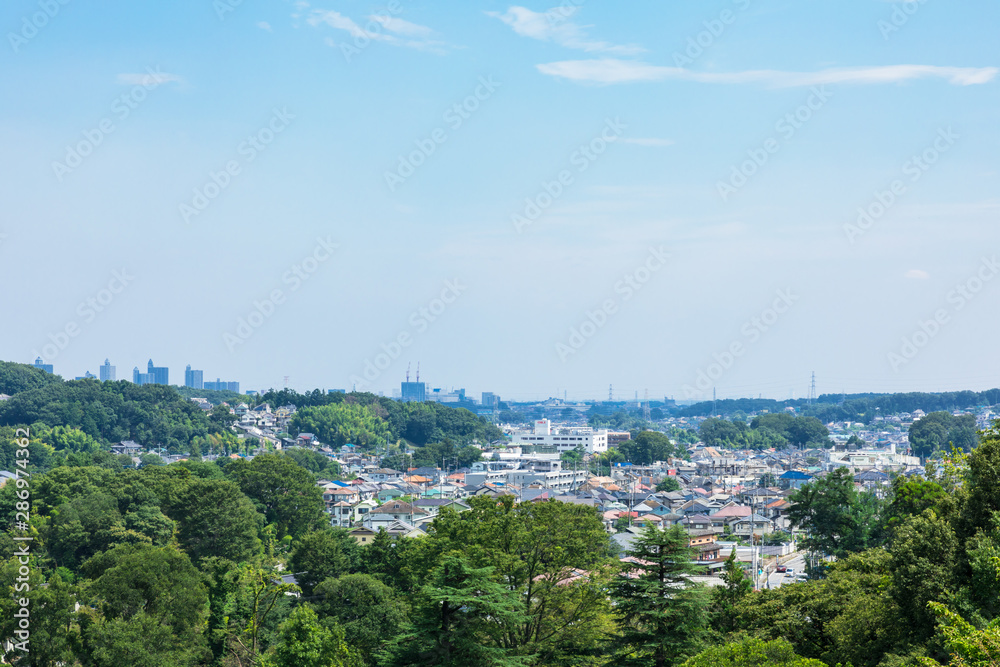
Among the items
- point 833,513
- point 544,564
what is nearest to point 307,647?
point 544,564

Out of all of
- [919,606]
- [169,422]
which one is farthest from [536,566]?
[169,422]

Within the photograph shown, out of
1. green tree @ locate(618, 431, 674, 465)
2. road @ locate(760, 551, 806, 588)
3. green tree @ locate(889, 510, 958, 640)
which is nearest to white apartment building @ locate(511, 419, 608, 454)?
green tree @ locate(618, 431, 674, 465)

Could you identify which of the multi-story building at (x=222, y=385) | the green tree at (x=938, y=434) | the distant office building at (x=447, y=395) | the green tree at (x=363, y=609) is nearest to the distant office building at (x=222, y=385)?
the multi-story building at (x=222, y=385)

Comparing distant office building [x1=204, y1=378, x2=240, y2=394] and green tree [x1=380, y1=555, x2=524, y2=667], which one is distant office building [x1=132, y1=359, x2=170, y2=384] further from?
green tree [x1=380, y1=555, x2=524, y2=667]

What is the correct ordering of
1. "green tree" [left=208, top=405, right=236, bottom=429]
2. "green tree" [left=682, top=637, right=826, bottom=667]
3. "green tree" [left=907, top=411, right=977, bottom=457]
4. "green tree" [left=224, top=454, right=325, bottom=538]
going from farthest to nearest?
"green tree" [left=907, top=411, right=977, bottom=457] < "green tree" [left=208, top=405, right=236, bottom=429] < "green tree" [left=224, top=454, right=325, bottom=538] < "green tree" [left=682, top=637, right=826, bottom=667]

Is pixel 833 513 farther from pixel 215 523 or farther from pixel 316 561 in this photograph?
pixel 215 523

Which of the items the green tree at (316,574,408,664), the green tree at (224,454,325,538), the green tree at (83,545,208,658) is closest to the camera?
the green tree at (316,574,408,664)
